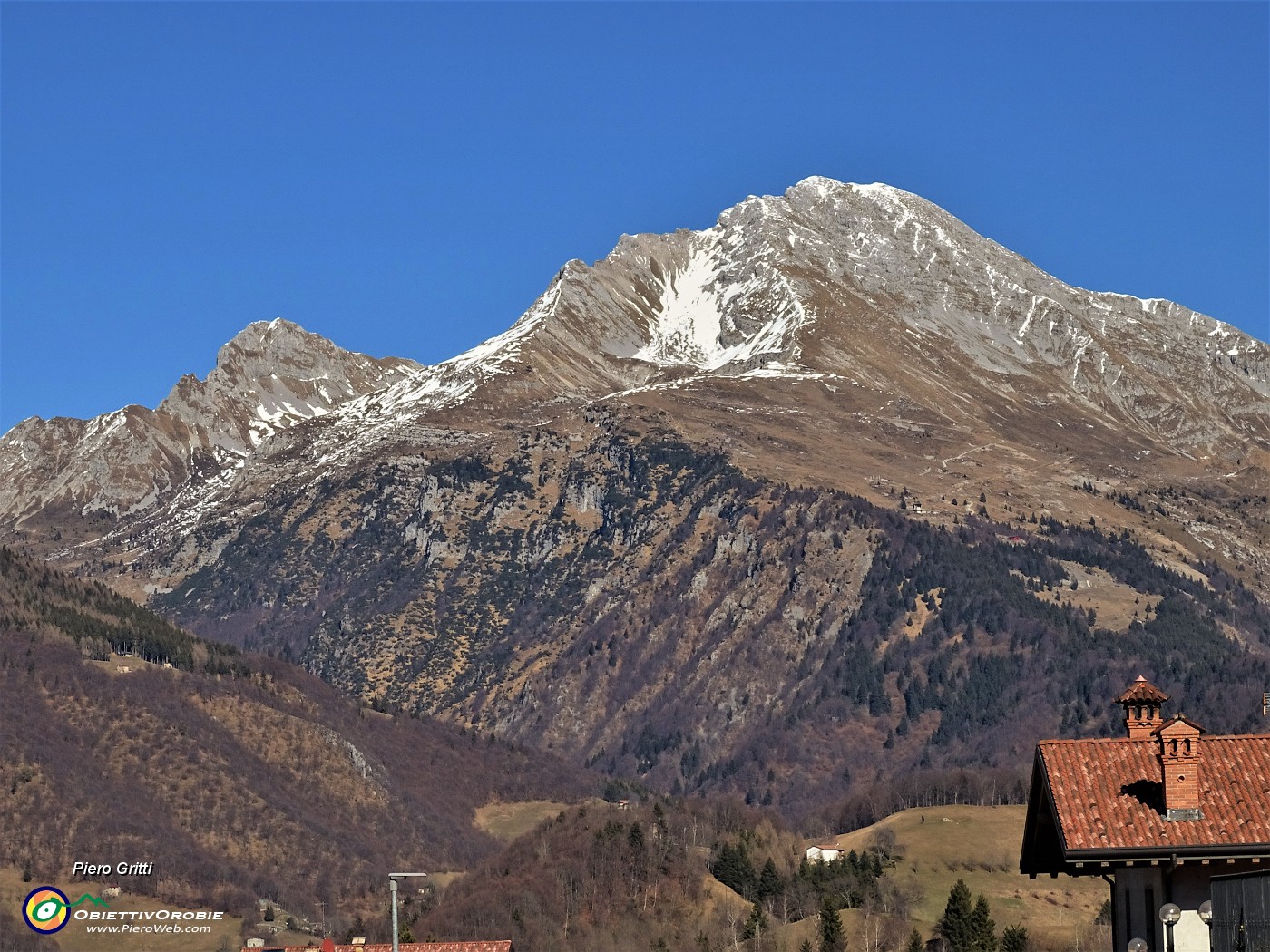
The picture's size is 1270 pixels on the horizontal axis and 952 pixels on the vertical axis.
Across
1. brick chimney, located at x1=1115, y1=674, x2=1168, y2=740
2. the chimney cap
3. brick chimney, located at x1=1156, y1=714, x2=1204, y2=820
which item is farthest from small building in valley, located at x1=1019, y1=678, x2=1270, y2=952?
the chimney cap

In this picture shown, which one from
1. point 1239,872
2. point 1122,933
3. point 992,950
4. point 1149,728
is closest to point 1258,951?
point 1239,872

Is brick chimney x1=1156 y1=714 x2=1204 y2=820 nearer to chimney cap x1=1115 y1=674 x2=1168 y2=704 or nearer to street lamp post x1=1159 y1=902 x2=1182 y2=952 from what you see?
street lamp post x1=1159 y1=902 x2=1182 y2=952

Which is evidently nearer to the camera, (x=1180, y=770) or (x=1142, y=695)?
(x=1180, y=770)

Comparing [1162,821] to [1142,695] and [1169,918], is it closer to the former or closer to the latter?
[1169,918]

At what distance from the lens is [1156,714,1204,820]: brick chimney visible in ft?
Result: 154

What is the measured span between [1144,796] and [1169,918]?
3669 millimetres

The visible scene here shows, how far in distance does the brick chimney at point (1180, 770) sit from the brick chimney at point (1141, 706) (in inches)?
139

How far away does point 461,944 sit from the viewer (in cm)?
12088

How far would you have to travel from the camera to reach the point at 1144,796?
47688mm

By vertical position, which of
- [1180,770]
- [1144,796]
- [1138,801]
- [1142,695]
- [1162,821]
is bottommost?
[1162,821]

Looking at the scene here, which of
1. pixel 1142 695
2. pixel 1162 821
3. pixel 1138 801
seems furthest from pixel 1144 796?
pixel 1142 695

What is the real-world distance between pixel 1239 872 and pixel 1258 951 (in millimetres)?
4345

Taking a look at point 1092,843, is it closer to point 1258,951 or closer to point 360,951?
point 1258,951

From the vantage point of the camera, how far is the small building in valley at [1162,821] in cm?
4575
